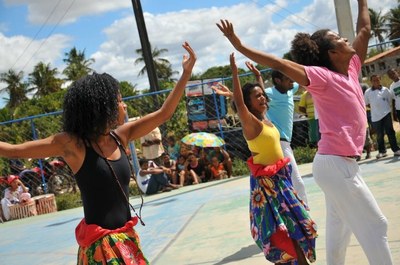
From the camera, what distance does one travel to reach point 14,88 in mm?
67938

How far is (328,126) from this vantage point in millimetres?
3617

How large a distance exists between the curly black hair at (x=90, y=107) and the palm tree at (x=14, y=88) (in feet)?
221

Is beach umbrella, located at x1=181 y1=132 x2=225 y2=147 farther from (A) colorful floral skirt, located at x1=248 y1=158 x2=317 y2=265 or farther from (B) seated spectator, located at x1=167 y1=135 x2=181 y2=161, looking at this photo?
(A) colorful floral skirt, located at x1=248 y1=158 x2=317 y2=265

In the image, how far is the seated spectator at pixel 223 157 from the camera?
43.8 ft

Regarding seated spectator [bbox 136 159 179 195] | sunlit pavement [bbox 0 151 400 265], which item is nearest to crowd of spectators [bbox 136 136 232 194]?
seated spectator [bbox 136 159 179 195]

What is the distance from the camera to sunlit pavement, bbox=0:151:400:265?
5688 millimetres

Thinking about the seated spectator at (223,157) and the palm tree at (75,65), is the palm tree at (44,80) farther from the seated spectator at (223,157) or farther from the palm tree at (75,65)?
the seated spectator at (223,157)

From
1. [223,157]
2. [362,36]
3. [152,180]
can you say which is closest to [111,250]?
[362,36]

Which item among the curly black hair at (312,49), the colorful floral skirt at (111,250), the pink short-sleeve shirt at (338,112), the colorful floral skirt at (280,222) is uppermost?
the curly black hair at (312,49)

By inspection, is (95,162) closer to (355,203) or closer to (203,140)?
(355,203)

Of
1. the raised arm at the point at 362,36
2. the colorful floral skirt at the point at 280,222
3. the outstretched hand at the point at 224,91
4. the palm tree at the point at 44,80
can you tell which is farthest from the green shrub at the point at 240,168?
the palm tree at the point at 44,80

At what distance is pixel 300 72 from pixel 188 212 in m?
5.75

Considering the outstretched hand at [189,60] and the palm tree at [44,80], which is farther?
the palm tree at [44,80]

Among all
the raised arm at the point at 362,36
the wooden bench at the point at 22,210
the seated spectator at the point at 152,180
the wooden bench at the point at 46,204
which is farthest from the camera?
the wooden bench at the point at 46,204
